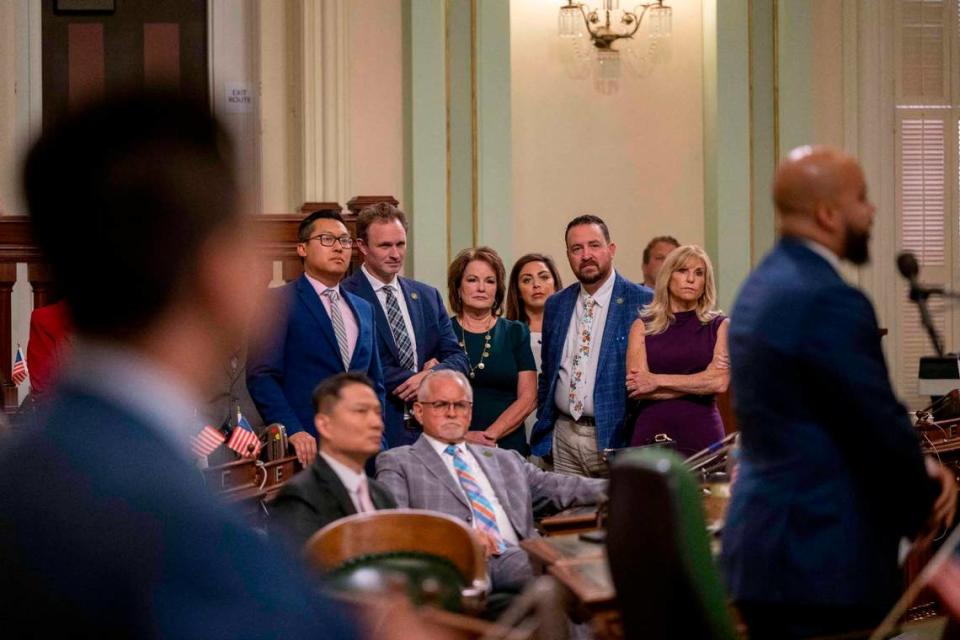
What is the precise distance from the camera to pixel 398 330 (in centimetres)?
560

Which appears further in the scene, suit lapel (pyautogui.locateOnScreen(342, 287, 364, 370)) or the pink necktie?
suit lapel (pyautogui.locateOnScreen(342, 287, 364, 370))

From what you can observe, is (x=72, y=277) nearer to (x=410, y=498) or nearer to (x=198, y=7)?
(x=410, y=498)

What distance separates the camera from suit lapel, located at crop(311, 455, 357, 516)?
150 inches

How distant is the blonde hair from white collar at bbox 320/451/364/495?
187 cm

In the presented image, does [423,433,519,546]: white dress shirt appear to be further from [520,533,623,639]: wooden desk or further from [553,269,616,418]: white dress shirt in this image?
[553,269,616,418]: white dress shirt

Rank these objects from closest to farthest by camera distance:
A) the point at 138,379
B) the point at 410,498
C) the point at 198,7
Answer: the point at 138,379, the point at 410,498, the point at 198,7

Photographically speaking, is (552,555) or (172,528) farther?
(552,555)

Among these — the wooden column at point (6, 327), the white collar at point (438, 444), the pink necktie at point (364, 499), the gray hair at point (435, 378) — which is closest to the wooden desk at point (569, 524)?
the white collar at point (438, 444)

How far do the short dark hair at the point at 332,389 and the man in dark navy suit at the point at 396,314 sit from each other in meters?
1.25

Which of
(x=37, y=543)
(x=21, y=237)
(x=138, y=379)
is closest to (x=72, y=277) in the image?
(x=138, y=379)

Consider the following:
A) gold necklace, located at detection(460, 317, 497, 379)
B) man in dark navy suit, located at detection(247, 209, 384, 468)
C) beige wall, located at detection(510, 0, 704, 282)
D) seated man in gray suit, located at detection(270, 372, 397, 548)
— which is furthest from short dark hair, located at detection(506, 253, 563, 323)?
seated man in gray suit, located at detection(270, 372, 397, 548)

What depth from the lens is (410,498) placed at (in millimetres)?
4633

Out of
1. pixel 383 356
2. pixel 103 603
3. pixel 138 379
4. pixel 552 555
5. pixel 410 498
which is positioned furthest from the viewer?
pixel 383 356

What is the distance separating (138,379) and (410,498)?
359 centimetres
